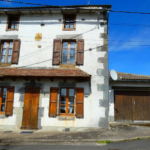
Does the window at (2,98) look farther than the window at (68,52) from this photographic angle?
No

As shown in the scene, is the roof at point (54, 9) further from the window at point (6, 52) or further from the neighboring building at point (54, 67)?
the window at point (6, 52)

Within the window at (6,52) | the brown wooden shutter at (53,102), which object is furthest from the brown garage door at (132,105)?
the window at (6,52)

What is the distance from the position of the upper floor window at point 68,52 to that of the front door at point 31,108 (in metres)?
2.11

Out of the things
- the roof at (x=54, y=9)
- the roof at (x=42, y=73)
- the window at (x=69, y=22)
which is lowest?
the roof at (x=42, y=73)

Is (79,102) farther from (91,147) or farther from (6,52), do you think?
(6,52)

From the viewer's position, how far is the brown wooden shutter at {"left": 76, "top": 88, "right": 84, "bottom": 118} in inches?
280

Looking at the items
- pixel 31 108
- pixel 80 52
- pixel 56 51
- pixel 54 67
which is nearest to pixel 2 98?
pixel 31 108

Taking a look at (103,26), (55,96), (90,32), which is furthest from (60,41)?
(55,96)

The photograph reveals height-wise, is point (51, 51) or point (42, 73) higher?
point (51, 51)

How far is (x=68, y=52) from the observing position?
816cm

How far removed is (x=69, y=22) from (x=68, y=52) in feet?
6.90

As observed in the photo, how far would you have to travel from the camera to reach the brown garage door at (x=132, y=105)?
8.77 meters

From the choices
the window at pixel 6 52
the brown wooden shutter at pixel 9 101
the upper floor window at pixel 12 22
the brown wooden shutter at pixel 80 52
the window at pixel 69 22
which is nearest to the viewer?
the brown wooden shutter at pixel 9 101

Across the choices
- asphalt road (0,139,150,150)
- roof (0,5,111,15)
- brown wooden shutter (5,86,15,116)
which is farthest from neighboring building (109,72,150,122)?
brown wooden shutter (5,86,15,116)
